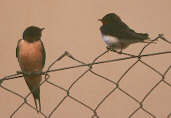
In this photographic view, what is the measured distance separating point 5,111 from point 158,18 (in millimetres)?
674

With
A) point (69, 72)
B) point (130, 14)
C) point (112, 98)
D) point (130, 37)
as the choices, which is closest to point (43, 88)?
point (69, 72)

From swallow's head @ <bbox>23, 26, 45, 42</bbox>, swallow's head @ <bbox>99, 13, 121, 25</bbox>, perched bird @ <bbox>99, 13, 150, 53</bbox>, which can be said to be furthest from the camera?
swallow's head @ <bbox>23, 26, 45, 42</bbox>

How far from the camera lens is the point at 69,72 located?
2.43m

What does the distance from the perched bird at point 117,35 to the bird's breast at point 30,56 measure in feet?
0.77

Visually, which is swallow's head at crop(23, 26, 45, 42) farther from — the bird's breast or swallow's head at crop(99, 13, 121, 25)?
swallow's head at crop(99, 13, 121, 25)

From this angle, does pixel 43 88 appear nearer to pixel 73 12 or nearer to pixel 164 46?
pixel 73 12

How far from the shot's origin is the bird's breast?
1.95m

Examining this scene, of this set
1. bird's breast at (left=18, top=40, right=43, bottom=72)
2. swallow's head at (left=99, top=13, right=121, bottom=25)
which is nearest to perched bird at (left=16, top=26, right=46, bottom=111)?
bird's breast at (left=18, top=40, right=43, bottom=72)

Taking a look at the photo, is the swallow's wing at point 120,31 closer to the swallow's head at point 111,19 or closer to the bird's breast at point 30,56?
the swallow's head at point 111,19

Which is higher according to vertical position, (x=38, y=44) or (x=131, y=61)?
(x=38, y=44)

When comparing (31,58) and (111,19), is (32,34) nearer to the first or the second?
(31,58)

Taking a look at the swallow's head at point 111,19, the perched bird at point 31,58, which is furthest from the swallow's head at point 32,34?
the swallow's head at point 111,19

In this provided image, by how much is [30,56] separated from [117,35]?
1.19 ft

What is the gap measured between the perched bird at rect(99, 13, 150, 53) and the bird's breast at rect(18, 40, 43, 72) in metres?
0.23
